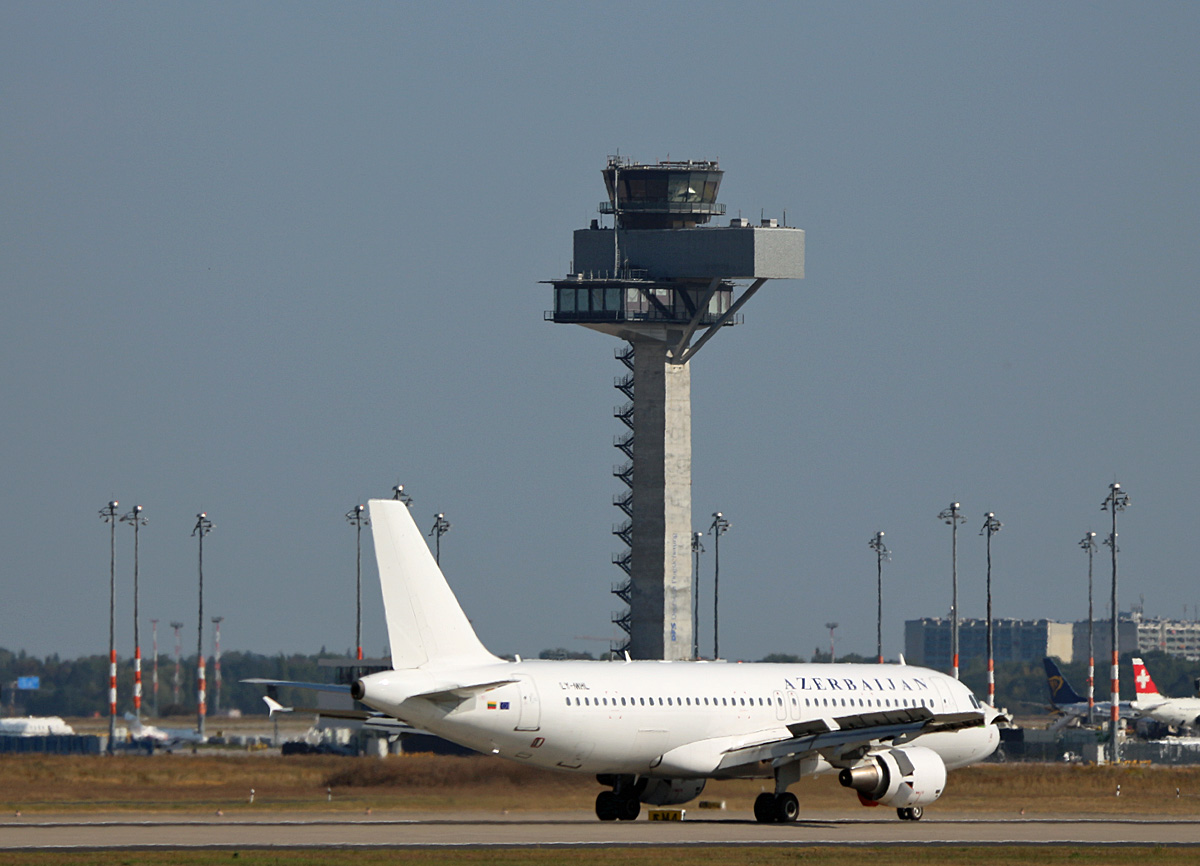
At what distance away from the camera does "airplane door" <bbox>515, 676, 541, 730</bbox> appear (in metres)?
46.2

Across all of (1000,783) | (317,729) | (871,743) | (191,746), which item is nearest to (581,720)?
(871,743)

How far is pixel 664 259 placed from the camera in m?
124

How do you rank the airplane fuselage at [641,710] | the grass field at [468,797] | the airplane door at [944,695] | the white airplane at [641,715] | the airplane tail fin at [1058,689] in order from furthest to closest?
the airplane tail fin at [1058,689], the airplane door at [944,695], the white airplane at [641,715], the airplane fuselage at [641,710], the grass field at [468,797]

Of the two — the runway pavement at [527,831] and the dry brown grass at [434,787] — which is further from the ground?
the runway pavement at [527,831]

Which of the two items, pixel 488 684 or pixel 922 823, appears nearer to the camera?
pixel 488 684

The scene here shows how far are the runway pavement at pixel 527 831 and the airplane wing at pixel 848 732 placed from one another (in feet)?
5.63

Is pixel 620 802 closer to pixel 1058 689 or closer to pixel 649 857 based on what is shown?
pixel 649 857

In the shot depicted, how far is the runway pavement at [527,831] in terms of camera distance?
138 feet

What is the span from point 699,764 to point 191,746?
69.0 m

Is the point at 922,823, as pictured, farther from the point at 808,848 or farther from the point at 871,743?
the point at 808,848

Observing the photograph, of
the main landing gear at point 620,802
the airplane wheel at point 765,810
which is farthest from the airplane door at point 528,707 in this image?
the airplane wheel at point 765,810

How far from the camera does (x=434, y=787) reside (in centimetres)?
6003

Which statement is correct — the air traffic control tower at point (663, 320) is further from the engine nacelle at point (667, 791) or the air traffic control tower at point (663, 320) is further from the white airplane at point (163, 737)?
the engine nacelle at point (667, 791)

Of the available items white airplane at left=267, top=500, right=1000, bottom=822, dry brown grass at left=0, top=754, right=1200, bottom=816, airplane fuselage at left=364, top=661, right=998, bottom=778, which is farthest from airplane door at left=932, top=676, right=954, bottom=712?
dry brown grass at left=0, top=754, right=1200, bottom=816
